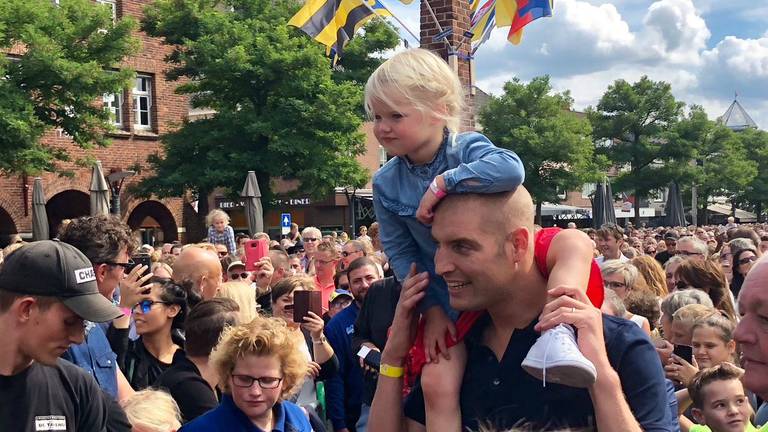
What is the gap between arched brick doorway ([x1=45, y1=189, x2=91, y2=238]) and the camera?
27281 mm

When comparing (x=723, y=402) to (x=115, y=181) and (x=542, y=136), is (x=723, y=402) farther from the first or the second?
(x=542, y=136)

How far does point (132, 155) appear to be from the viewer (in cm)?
2812

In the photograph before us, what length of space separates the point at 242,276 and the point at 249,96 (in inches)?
767

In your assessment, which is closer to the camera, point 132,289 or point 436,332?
point 436,332

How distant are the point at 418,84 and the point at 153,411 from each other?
85.1 inches

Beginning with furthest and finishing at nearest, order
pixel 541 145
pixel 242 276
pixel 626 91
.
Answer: pixel 626 91
pixel 541 145
pixel 242 276

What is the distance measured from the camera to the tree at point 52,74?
19.2 metres

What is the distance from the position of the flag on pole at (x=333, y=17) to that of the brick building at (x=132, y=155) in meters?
15.7

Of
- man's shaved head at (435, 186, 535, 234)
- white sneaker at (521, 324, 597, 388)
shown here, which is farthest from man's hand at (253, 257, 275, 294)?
white sneaker at (521, 324, 597, 388)

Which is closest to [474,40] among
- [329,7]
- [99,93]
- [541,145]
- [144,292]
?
[329,7]

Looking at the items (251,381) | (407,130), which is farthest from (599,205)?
(407,130)

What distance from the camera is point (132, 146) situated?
28.2 m

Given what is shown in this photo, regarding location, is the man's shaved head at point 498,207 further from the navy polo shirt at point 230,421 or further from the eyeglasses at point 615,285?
the eyeglasses at point 615,285

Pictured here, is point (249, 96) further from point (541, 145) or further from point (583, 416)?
point (583, 416)
